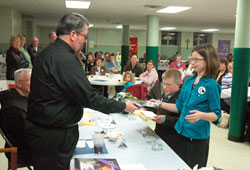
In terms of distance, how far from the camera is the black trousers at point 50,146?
1.77 m

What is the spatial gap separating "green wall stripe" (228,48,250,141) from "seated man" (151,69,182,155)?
2536 millimetres

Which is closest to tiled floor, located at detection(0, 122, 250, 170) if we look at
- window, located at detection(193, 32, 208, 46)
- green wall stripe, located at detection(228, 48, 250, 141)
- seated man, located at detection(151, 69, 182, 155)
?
green wall stripe, located at detection(228, 48, 250, 141)

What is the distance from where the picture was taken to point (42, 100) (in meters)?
1.74

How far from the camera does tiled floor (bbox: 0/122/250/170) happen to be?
3.88 meters

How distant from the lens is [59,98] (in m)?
1.73

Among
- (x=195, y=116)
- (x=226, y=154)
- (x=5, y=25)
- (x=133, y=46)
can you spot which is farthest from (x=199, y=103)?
(x=133, y=46)

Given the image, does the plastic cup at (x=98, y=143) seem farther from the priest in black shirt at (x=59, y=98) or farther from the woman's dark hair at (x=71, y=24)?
the woman's dark hair at (x=71, y=24)

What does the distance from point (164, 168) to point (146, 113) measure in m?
0.80

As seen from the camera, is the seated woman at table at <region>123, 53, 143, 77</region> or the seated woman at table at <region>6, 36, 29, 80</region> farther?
the seated woman at table at <region>123, 53, 143, 77</region>

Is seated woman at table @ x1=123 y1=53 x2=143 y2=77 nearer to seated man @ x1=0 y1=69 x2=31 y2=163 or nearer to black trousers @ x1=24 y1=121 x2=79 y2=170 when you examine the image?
seated man @ x1=0 y1=69 x2=31 y2=163

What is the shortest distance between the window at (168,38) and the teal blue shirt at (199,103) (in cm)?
1791

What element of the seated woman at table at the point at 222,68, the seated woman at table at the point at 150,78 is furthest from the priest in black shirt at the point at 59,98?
the seated woman at table at the point at 222,68

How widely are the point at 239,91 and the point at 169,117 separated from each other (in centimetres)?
292

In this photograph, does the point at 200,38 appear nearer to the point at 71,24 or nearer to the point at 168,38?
the point at 168,38
